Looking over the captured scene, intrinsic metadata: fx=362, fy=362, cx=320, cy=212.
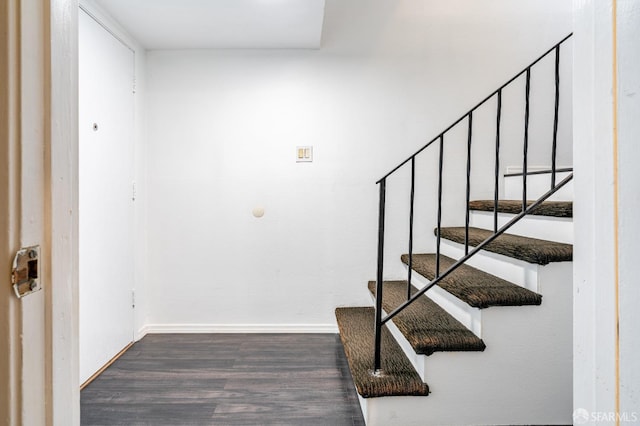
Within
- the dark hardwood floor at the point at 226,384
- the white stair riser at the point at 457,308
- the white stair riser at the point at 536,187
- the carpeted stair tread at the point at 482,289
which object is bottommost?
the dark hardwood floor at the point at 226,384

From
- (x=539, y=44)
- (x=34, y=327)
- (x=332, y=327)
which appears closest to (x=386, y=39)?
(x=539, y=44)

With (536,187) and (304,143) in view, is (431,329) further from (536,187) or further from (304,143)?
(304,143)

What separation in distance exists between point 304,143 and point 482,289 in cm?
164

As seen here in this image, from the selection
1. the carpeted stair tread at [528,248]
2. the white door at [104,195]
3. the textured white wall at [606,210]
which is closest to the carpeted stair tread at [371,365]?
the carpeted stair tread at [528,248]

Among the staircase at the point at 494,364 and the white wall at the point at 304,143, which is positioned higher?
the white wall at the point at 304,143

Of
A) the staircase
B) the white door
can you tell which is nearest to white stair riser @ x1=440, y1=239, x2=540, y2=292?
the staircase

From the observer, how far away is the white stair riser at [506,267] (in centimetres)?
171

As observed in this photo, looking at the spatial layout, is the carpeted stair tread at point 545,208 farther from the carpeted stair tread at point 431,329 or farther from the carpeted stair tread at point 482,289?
the carpeted stair tread at point 431,329

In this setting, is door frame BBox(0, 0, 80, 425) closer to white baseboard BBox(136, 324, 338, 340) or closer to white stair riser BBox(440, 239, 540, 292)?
white stair riser BBox(440, 239, 540, 292)

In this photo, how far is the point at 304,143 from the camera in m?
2.76

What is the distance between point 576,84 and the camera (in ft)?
1.63

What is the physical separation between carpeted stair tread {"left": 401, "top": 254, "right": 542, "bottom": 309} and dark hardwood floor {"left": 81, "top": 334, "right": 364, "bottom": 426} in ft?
2.51

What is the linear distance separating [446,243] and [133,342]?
235 centimetres

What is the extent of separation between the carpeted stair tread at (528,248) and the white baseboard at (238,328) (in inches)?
49.0
